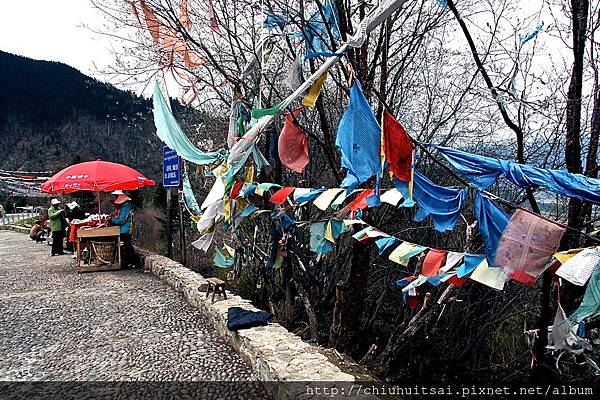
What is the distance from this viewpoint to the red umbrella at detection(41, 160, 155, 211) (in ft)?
28.7

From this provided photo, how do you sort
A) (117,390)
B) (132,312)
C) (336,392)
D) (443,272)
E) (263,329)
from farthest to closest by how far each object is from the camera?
(132,312)
(263,329)
(117,390)
(443,272)
(336,392)

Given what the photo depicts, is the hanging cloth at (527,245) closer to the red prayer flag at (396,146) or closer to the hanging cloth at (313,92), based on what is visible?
the red prayer flag at (396,146)

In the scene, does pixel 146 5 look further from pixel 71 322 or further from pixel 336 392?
pixel 336 392

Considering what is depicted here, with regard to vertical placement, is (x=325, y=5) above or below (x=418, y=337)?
above

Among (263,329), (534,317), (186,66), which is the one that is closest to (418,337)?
(534,317)

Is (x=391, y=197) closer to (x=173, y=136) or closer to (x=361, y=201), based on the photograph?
(x=361, y=201)

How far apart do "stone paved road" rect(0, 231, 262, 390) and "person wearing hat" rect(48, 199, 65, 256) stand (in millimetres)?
3435

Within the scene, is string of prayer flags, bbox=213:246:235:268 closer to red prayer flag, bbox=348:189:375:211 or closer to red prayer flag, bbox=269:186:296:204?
red prayer flag, bbox=269:186:296:204

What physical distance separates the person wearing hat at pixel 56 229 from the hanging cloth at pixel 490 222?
37.1 ft

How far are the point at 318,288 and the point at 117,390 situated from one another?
3.23 metres

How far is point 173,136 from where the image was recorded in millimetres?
5984

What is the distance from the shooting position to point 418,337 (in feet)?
19.1

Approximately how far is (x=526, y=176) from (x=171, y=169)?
7157 mm

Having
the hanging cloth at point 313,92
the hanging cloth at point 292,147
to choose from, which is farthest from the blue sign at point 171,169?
the hanging cloth at point 313,92
